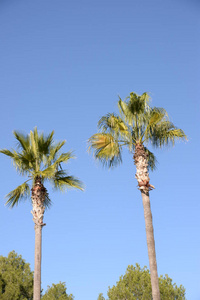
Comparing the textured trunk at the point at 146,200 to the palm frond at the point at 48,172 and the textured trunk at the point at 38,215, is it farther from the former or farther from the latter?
the textured trunk at the point at 38,215

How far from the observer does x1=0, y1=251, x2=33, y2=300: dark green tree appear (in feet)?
101

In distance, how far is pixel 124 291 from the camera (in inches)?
1321

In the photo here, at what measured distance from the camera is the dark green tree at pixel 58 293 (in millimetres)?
37466

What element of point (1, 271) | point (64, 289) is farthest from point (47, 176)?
point (64, 289)

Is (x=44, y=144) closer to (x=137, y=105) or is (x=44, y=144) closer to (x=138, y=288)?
(x=137, y=105)

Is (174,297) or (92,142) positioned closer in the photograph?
(92,142)

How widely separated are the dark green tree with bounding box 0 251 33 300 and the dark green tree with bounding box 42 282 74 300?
5.06 metres

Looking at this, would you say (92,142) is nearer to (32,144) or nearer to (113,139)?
(113,139)

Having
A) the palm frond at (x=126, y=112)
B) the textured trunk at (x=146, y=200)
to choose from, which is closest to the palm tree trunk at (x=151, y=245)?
the textured trunk at (x=146, y=200)

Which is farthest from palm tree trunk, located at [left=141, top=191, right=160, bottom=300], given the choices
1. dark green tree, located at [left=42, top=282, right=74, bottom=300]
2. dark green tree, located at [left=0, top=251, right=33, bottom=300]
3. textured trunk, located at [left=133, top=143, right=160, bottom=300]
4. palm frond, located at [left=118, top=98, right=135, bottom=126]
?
dark green tree, located at [left=42, top=282, right=74, bottom=300]

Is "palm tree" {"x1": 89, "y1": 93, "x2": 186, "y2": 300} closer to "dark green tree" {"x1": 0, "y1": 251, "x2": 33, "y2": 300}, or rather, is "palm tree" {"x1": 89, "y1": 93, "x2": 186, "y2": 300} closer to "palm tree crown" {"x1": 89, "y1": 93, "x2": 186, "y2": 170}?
"palm tree crown" {"x1": 89, "y1": 93, "x2": 186, "y2": 170}

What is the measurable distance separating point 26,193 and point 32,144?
2.11m

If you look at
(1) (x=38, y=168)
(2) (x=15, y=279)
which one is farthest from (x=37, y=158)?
(2) (x=15, y=279)

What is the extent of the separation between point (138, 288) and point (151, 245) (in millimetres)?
21687
